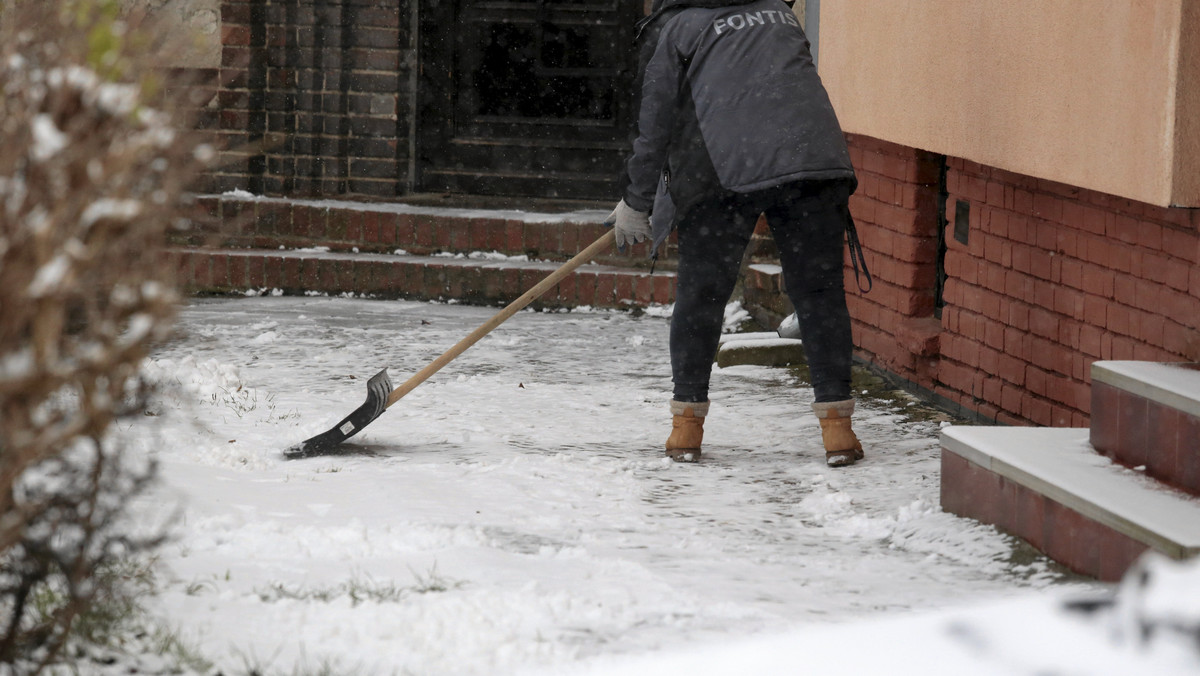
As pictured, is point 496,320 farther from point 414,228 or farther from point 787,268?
point 414,228

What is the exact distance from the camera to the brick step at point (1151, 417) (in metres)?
3.39

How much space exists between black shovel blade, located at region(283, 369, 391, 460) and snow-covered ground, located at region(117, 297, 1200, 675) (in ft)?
0.21

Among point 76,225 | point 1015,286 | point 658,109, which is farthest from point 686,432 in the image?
point 76,225

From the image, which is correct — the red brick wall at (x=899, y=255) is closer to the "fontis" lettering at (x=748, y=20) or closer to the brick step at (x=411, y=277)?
the "fontis" lettering at (x=748, y=20)

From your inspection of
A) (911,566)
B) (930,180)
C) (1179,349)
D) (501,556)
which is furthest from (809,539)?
(930,180)

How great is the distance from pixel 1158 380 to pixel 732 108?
1.55m

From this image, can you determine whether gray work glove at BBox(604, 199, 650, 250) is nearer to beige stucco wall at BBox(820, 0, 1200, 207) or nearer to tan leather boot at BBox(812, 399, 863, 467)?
tan leather boot at BBox(812, 399, 863, 467)

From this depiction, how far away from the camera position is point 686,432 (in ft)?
15.3

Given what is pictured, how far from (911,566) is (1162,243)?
1282 millimetres

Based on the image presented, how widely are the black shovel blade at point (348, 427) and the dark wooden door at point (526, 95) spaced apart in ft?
12.3

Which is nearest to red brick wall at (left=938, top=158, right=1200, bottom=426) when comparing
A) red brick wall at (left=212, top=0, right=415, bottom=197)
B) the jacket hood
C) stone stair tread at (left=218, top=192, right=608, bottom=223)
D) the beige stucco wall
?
the beige stucco wall

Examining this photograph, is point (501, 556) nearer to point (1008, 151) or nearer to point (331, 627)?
point (331, 627)

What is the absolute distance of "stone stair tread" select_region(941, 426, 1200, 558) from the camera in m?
3.08

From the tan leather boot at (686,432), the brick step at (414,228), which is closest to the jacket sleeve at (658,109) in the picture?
the tan leather boot at (686,432)
